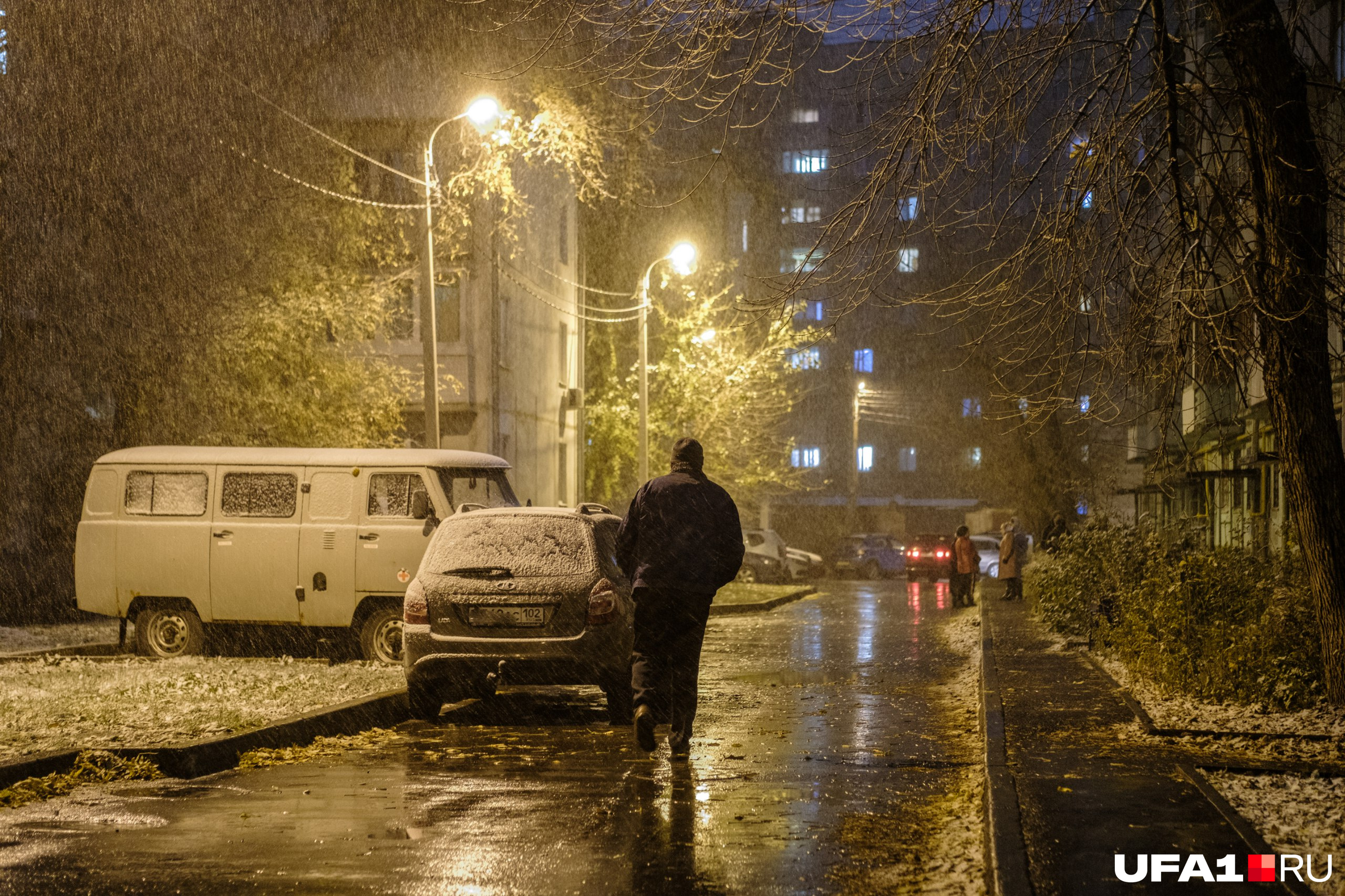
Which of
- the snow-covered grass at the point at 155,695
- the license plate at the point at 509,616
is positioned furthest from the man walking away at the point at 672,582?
the snow-covered grass at the point at 155,695

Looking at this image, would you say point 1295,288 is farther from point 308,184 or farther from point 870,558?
point 870,558

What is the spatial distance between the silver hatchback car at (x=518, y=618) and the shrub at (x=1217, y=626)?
422 centimetres

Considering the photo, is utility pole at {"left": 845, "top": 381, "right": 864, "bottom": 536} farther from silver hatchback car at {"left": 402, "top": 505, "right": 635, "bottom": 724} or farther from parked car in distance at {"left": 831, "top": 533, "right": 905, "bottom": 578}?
silver hatchback car at {"left": 402, "top": 505, "right": 635, "bottom": 724}

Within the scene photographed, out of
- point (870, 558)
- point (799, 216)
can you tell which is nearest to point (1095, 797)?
point (870, 558)

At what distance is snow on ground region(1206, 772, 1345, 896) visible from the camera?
558 cm

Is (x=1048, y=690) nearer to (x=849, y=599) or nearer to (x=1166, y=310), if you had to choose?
(x=1166, y=310)

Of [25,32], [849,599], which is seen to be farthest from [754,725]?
[849,599]

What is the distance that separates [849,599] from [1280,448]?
72.6ft

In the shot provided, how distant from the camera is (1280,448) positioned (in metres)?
9.05

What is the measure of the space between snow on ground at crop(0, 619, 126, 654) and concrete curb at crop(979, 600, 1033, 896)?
35.7 ft

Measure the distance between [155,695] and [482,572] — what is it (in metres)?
2.68

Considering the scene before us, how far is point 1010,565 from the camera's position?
88.6 feet

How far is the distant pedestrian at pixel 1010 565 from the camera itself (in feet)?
87.3

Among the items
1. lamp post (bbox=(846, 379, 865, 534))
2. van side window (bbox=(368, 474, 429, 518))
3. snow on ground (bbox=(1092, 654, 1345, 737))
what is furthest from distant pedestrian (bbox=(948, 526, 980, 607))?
lamp post (bbox=(846, 379, 865, 534))
